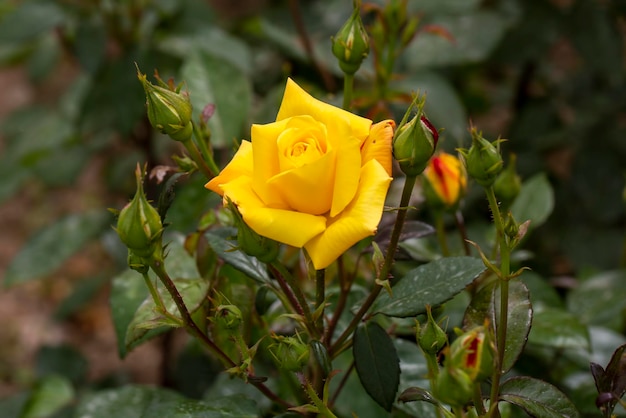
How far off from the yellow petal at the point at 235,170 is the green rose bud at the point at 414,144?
0.12 meters

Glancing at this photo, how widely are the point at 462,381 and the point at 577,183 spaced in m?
1.15

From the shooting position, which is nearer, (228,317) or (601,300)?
(228,317)

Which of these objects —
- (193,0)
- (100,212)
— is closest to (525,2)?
(193,0)

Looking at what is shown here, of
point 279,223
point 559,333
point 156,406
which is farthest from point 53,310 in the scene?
point 279,223

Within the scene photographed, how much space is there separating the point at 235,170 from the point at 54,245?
0.93 m

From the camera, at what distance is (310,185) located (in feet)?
1.85

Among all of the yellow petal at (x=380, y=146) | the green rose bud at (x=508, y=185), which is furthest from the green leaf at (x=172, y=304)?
the green rose bud at (x=508, y=185)

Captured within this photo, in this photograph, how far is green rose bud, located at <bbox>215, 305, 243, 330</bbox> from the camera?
602 millimetres

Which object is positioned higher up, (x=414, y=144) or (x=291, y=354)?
(x=414, y=144)

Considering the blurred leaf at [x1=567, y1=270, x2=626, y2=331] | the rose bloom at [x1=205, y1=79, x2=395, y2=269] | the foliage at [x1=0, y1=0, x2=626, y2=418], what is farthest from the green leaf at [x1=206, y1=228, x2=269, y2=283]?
the blurred leaf at [x1=567, y1=270, x2=626, y2=331]

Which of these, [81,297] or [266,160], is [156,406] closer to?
[266,160]

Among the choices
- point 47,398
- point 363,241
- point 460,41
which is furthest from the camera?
point 460,41

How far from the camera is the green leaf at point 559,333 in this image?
82 centimetres

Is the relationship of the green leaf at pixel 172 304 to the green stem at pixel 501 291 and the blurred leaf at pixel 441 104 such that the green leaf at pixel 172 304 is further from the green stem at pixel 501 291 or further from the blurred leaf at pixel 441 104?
the blurred leaf at pixel 441 104
